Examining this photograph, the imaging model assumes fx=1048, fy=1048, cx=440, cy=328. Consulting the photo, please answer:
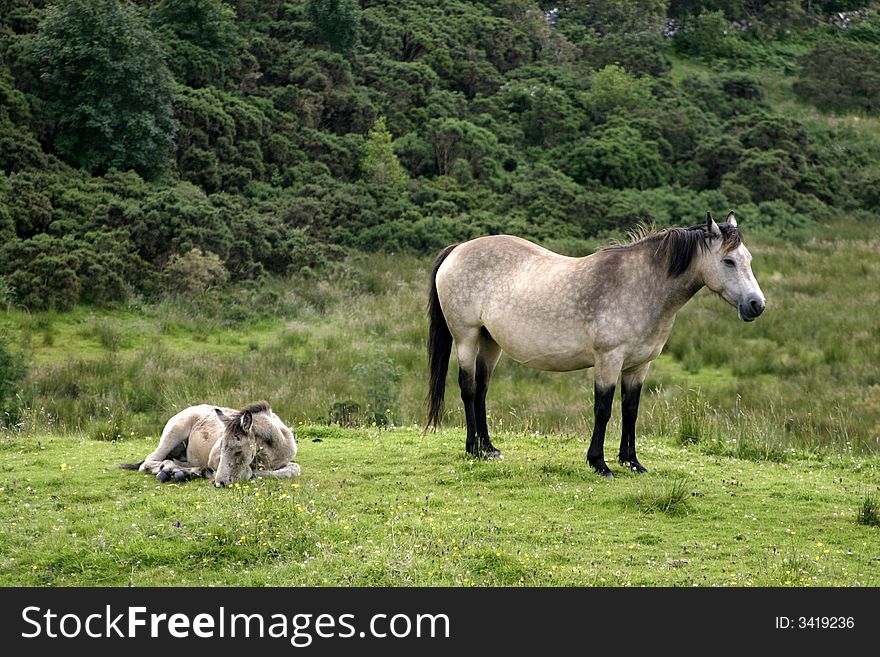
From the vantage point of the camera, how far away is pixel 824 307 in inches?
901

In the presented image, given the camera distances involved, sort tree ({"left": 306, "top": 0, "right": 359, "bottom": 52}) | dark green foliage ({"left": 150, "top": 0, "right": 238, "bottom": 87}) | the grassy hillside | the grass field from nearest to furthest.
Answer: the grass field < the grassy hillside < dark green foliage ({"left": 150, "top": 0, "right": 238, "bottom": 87}) < tree ({"left": 306, "top": 0, "right": 359, "bottom": 52})

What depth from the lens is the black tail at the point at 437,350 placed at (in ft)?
36.0

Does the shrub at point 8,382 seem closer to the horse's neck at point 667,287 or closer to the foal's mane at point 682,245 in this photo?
the horse's neck at point 667,287

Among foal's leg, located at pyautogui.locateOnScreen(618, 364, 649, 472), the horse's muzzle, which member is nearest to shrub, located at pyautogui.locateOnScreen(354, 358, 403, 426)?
foal's leg, located at pyautogui.locateOnScreen(618, 364, 649, 472)

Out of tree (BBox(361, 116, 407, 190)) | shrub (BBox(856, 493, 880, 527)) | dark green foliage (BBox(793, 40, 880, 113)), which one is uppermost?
dark green foliage (BBox(793, 40, 880, 113))

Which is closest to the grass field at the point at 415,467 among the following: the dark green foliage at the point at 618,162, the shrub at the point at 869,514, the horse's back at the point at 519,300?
the shrub at the point at 869,514

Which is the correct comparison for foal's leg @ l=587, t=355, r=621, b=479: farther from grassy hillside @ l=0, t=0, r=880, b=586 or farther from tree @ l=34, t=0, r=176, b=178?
tree @ l=34, t=0, r=176, b=178

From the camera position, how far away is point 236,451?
905 cm

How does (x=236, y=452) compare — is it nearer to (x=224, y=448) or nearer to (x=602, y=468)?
(x=224, y=448)

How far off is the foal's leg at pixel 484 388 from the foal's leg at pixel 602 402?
3.47ft

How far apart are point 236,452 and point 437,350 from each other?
2.78m

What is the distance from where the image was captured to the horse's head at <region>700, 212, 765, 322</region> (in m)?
8.99

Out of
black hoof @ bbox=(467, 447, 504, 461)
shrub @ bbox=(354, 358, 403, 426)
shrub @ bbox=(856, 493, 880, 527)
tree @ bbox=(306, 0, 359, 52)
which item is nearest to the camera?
shrub @ bbox=(856, 493, 880, 527)

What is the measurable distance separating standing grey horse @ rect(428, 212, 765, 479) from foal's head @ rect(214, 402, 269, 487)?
7.72ft
